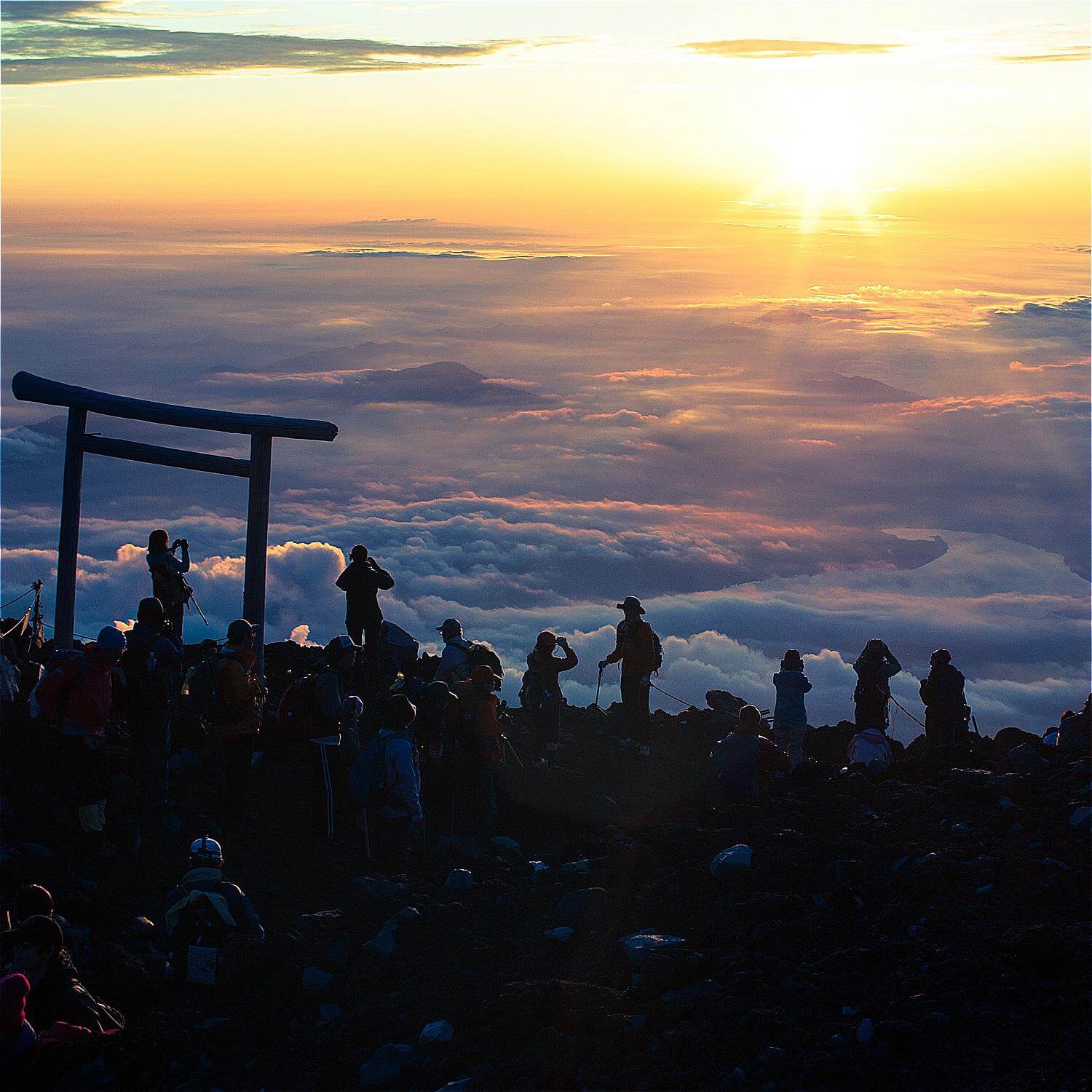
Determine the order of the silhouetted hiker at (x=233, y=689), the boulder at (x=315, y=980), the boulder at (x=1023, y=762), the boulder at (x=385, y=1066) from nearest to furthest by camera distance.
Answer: the boulder at (x=385, y=1066) → the boulder at (x=315, y=980) → the silhouetted hiker at (x=233, y=689) → the boulder at (x=1023, y=762)

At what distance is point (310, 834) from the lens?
37.7ft

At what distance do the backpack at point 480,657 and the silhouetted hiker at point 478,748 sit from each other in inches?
22.9

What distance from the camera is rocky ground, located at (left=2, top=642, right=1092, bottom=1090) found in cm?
753

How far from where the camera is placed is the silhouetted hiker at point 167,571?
44.4 feet

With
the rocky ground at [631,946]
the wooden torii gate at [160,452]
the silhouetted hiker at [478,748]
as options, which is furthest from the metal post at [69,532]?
the silhouetted hiker at [478,748]

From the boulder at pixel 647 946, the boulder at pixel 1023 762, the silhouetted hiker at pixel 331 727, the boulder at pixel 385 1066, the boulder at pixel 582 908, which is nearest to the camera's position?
the boulder at pixel 385 1066

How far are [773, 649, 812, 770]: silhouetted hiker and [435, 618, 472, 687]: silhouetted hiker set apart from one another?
3.41 metres

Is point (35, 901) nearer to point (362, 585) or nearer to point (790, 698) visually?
point (362, 585)

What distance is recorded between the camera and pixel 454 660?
12672mm

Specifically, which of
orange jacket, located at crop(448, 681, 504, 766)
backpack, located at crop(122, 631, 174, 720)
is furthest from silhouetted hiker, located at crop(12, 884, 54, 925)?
orange jacket, located at crop(448, 681, 504, 766)

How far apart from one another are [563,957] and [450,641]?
13.7ft

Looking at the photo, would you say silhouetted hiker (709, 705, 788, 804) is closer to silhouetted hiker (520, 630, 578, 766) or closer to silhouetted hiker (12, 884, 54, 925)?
silhouetted hiker (520, 630, 578, 766)

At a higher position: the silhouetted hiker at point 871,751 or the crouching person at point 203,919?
the silhouetted hiker at point 871,751

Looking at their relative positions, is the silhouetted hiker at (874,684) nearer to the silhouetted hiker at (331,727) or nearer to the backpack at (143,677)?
the silhouetted hiker at (331,727)
